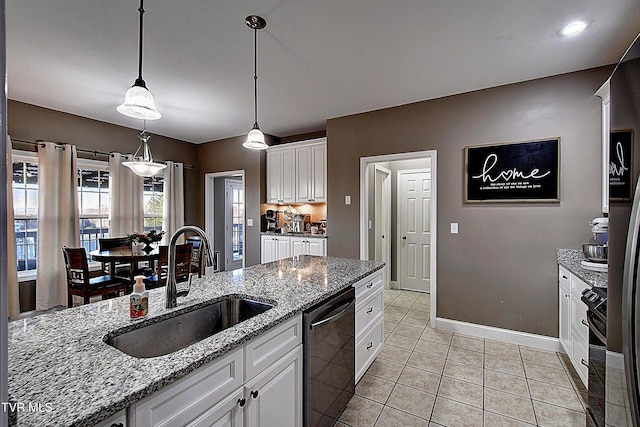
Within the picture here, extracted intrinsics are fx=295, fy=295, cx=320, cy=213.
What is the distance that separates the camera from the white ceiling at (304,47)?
2.00 m

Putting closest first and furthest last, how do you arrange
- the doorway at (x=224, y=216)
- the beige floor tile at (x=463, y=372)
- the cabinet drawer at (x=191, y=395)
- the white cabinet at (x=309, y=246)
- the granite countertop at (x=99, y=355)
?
1. the granite countertop at (x=99, y=355)
2. the cabinet drawer at (x=191, y=395)
3. the beige floor tile at (x=463, y=372)
4. the white cabinet at (x=309, y=246)
5. the doorway at (x=224, y=216)

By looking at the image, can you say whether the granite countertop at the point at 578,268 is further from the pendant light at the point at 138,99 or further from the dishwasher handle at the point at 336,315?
the pendant light at the point at 138,99

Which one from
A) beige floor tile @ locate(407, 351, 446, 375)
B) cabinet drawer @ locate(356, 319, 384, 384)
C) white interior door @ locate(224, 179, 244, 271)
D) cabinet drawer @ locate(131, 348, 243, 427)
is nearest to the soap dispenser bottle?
cabinet drawer @ locate(131, 348, 243, 427)

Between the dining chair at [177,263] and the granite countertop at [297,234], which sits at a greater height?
the granite countertop at [297,234]

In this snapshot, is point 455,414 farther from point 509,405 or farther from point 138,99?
point 138,99

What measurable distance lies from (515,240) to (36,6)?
4.42m

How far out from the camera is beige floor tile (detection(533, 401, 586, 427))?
6.18 feet

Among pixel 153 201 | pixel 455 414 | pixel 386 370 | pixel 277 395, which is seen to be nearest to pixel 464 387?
pixel 455 414

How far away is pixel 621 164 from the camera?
2.76ft

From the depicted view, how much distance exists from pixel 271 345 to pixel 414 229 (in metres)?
4.13

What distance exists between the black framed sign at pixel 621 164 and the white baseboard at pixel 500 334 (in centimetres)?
275

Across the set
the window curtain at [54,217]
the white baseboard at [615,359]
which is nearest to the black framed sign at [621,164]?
the white baseboard at [615,359]

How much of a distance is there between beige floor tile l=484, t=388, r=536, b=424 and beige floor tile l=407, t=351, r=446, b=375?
406 millimetres

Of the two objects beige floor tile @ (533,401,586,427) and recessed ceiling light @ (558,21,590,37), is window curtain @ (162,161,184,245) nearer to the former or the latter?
beige floor tile @ (533,401,586,427)
